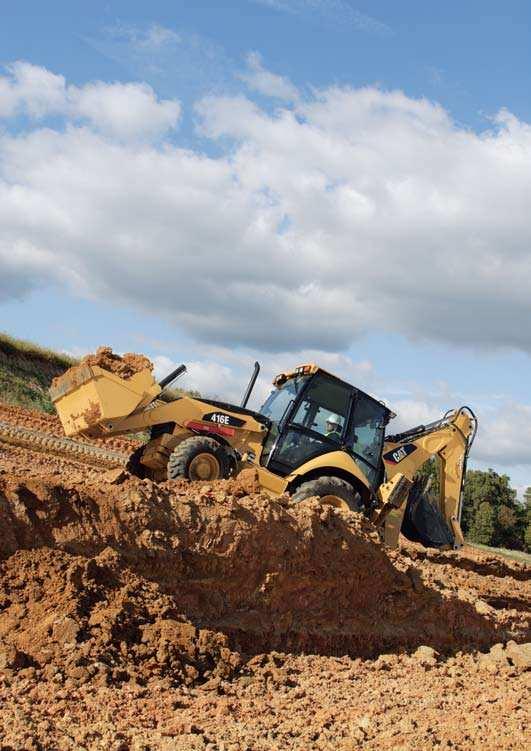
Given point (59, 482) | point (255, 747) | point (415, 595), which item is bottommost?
point (255, 747)

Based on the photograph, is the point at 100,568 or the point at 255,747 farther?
the point at 100,568

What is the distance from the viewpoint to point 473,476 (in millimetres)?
30984

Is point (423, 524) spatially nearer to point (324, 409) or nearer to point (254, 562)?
point (324, 409)

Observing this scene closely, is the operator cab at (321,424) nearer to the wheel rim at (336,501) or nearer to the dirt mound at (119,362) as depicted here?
the wheel rim at (336,501)

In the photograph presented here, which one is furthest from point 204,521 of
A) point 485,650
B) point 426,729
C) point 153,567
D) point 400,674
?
point 485,650

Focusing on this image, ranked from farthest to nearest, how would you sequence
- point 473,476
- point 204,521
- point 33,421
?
1. point 473,476
2. point 33,421
3. point 204,521

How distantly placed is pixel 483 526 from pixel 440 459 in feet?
59.9

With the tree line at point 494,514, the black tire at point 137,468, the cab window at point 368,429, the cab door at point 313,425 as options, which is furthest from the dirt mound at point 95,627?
the tree line at point 494,514

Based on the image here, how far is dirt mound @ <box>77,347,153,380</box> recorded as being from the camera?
10.0 metres

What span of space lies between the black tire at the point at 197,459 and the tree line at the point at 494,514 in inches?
825

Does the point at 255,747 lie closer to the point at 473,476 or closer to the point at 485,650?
the point at 485,650

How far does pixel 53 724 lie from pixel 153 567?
6.79 feet

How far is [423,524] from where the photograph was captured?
37.1 ft

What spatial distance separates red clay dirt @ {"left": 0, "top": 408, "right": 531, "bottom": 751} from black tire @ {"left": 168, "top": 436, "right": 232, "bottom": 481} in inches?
52.8
